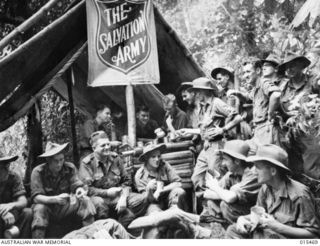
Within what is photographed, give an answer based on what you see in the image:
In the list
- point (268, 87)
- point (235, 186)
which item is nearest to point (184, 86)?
point (268, 87)

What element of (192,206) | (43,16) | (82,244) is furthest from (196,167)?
(43,16)

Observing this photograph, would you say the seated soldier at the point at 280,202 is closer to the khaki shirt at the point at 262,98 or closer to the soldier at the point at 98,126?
the khaki shirt at the point at 262,98

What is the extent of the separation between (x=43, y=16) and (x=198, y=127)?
175 centimetres

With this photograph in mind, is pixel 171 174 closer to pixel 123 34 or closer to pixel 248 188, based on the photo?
pixel 248 188

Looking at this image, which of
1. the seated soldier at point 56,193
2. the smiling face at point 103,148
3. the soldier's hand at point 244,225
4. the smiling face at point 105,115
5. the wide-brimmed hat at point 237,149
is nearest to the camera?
the soldier's hand at point 244,225

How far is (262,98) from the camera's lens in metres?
5.84

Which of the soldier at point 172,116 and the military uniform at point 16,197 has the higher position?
the soldier at point 172,116

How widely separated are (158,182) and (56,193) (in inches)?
33.1

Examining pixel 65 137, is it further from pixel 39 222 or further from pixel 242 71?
pixel 242 71

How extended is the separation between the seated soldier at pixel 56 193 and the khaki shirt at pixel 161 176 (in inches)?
17.7

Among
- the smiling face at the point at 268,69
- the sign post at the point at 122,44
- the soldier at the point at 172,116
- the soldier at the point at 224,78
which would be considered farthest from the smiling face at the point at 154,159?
the smiling face at the point at 268,69

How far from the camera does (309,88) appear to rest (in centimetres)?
594

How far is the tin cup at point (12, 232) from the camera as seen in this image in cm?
568

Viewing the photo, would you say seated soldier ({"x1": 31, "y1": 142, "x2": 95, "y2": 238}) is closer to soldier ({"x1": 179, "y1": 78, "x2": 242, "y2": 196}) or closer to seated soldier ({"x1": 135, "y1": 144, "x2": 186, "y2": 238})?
seated soldier ({"x1": 135, "y1": 144, "x2": 186, "y2": 238})
